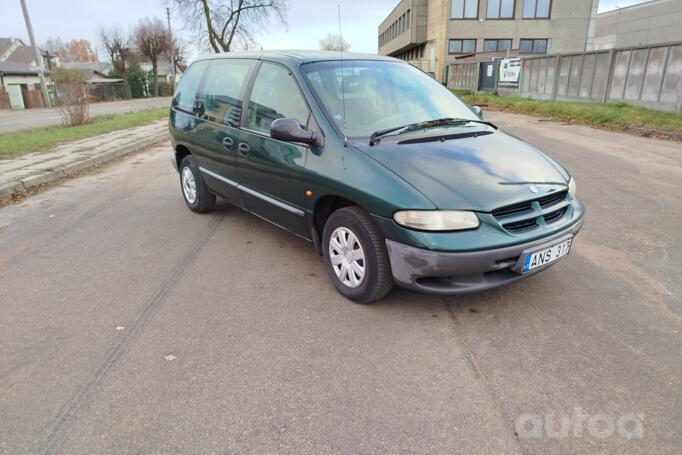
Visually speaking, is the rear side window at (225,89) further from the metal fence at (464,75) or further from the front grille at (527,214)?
the metal fence at (464,75)

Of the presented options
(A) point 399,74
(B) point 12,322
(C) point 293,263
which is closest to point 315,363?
(C) point 293,263

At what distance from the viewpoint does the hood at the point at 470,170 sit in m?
3.03

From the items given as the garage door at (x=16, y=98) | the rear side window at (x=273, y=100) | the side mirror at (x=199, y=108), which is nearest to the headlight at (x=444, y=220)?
the rear side window at (x=273, y=100)

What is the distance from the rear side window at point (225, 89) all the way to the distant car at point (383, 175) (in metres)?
0.02

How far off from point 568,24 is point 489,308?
4686 centimetres

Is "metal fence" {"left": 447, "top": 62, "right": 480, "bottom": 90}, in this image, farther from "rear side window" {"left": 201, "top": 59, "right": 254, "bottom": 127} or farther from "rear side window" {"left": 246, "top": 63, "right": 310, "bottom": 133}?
"rear side window" {"left": 246, "top": 63, "right": 310, "bottom": 133}

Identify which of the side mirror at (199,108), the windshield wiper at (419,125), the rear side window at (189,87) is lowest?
the windshield wiper at (419,125)

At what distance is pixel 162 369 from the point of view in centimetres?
279

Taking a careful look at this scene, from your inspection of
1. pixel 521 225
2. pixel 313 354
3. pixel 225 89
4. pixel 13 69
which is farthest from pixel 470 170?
pixel 13 69

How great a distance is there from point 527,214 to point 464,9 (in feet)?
144

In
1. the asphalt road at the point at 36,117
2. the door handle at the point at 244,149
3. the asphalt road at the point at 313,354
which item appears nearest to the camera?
the asphalt road at the point at 313,354

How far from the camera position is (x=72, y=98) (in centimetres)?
1538

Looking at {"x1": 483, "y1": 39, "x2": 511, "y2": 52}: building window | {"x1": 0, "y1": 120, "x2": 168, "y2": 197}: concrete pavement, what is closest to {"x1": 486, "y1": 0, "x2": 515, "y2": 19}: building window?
{"x1": 483, "y1": 39, "x2": 511, "y2": 52}: building window

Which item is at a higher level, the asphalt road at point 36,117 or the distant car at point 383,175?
the distant car at point 383,175
